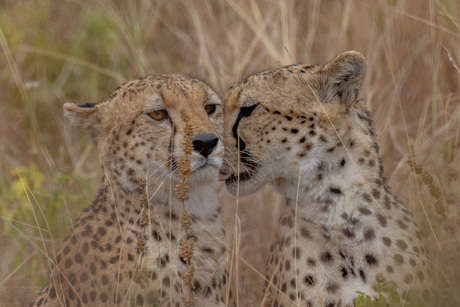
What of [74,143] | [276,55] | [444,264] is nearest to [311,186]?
[444,264]

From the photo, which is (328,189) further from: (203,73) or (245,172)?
(203,73)

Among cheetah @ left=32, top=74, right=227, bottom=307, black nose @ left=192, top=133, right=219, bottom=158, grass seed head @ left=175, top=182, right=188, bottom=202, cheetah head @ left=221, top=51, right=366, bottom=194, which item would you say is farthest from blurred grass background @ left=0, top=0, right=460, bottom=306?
grass seed head @ left=175, top=182, right=188, bottom=202

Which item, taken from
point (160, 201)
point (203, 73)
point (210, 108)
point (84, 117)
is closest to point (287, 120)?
point (210, 108)

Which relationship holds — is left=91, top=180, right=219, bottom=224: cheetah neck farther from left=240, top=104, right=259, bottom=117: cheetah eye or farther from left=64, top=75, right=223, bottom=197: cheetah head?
left=240, top=104, right=259, bottom=117: cheetah eye

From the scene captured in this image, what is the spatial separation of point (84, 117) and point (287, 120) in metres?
0.85

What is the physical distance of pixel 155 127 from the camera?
3645 millimetres

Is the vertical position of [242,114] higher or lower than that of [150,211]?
higher

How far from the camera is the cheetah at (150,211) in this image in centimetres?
343

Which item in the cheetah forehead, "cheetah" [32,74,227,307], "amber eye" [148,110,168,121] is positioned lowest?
"cheetah" [32,74,227,307]

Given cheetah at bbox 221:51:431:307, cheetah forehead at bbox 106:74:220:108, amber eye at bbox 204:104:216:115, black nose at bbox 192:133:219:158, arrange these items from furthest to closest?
amber eye at bbox 204:104:216:115 < cheetah forehead at bbox 106:74:220:108 < cheetah at bbox 221:51:431:307 < black nose at bbox 192:133:219:158

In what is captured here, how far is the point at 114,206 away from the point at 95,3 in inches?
133

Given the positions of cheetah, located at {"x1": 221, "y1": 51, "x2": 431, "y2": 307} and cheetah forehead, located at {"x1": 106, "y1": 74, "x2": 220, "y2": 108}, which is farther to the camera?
cheetah forehead, located at {"x1": 106, "y1": 74, "x2": 220, "y2": 108}

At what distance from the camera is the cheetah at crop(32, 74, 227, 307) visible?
343cm

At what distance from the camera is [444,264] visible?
3.19 metres
